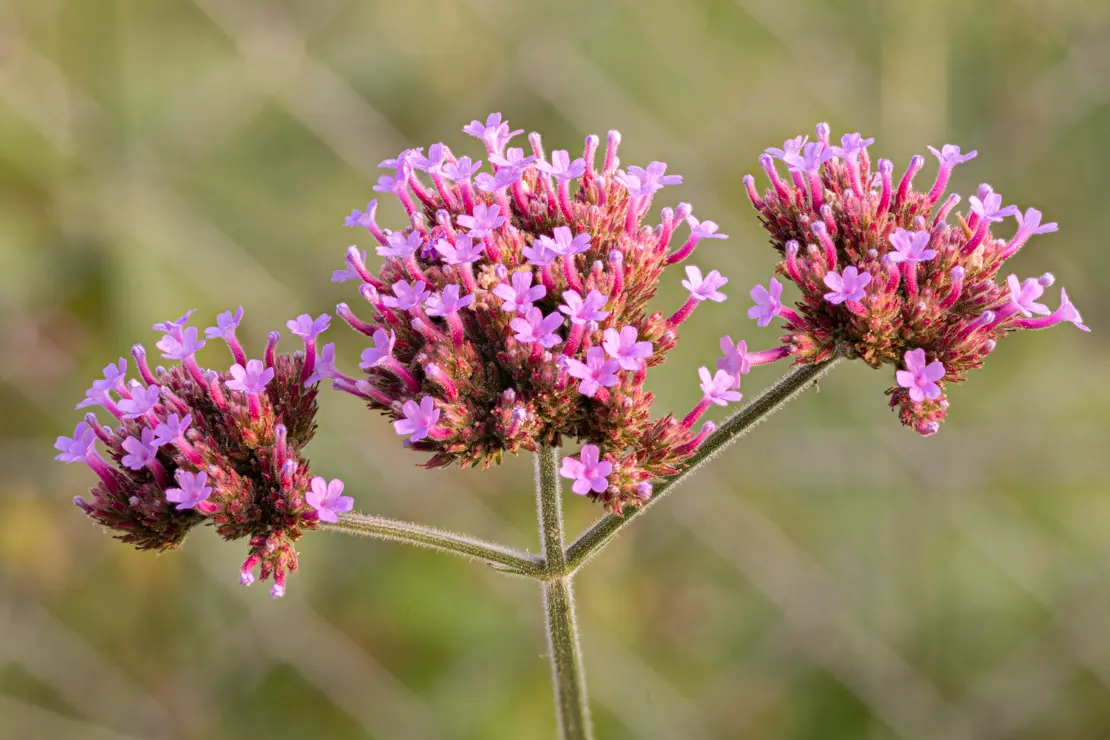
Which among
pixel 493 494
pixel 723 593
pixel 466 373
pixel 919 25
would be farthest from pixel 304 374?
pixel 919 25

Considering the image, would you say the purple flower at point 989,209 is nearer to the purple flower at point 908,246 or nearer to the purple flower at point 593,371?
the purple flower at point 908,246

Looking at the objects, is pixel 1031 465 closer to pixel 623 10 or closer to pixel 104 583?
pixel 623 10

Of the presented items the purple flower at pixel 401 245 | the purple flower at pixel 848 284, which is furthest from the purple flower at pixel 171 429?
the purple flower at pixel 848 284

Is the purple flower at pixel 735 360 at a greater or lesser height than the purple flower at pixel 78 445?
lesser

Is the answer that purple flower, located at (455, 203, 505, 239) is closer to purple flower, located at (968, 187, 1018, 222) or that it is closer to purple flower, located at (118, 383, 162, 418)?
purple flower, located at (118, 383, 162, 418)

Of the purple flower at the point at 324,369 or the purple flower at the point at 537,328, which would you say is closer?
the purple flower at the point at 537,328

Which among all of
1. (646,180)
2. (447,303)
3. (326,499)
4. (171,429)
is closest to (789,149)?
(646,180)
